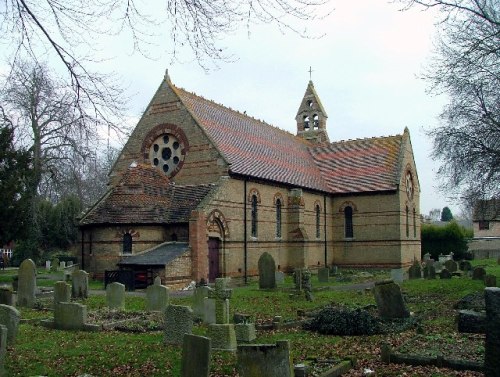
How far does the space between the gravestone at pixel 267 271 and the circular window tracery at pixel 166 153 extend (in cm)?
890

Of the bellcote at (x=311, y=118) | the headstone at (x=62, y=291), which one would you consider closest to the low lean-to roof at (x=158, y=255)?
the headstone at (x=62, y=291)

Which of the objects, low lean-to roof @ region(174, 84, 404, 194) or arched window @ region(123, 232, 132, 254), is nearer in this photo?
arched window @ region(123, 232, 132, 254)

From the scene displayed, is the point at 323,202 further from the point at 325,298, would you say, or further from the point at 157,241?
the point at 325,298

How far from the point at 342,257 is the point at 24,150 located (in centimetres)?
2194

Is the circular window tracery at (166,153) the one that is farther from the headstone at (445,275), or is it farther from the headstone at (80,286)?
the headstone at (445,275)

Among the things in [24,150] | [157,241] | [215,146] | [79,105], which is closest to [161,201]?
[157,241]

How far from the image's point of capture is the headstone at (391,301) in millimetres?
13438

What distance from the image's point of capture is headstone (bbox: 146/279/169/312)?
15.9m

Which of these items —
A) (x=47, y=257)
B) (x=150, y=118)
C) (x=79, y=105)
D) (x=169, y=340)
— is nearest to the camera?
(x=79, y=105)

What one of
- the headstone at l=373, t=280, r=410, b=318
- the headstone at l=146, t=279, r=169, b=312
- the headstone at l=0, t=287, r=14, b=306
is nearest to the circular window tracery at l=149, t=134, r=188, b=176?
the headstone at l=146, t=279, r=169, b=312

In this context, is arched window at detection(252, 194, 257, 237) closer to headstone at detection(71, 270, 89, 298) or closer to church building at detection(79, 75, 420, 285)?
church building at detection(79, 75, 420, 285)

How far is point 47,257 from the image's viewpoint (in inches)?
1987

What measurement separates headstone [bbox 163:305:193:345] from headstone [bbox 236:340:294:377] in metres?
4.45

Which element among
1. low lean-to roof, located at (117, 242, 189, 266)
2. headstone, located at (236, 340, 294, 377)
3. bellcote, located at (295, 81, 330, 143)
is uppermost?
bellcote, located at (295, 81, 330, 143)
